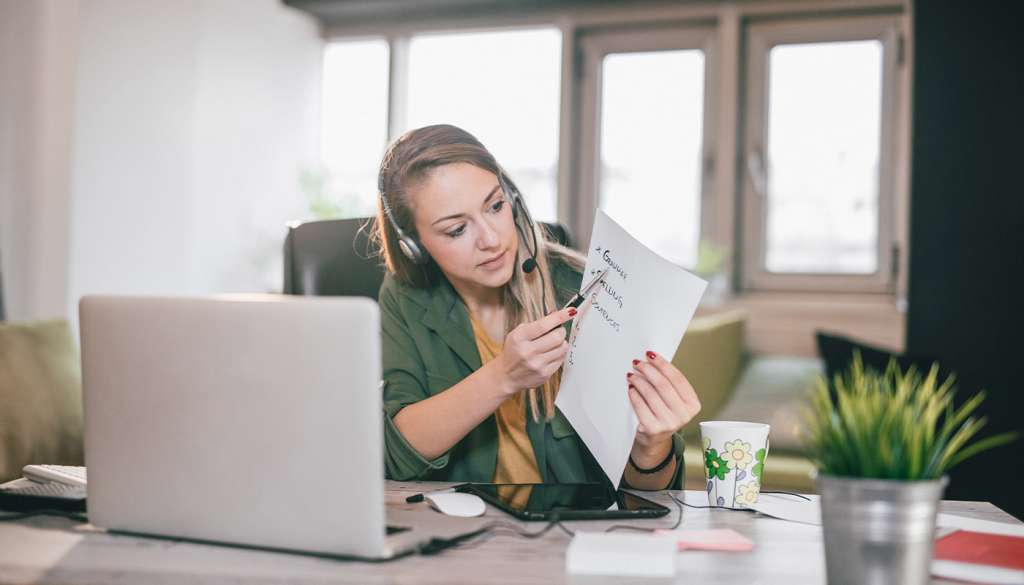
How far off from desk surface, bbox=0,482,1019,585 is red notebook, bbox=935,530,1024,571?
0.37 feet

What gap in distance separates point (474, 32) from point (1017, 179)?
2950 millimetres

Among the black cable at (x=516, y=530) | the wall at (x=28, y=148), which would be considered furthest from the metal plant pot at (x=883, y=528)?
the wall at (x=28, y=148)

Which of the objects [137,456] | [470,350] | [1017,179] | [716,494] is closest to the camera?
[137,456]

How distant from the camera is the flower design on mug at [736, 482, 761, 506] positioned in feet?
3.31

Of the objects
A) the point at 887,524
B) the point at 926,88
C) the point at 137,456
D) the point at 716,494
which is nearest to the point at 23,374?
the point at 137,456

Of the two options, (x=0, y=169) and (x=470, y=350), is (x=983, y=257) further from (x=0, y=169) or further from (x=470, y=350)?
(x=0, y=169)

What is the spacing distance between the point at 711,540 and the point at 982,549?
0.25 metres

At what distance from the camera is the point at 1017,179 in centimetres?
220

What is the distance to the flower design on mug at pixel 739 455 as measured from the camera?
39.6 inches

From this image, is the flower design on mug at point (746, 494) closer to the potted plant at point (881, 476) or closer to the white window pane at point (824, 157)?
the potted plant at point (881, 476)

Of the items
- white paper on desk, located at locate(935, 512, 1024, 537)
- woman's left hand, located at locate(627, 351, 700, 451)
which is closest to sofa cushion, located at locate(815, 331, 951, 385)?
white paper on desk, located at locate(935, 512, 1024, 537)

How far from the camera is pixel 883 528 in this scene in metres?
0.66

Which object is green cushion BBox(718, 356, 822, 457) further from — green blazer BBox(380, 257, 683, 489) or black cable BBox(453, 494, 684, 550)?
black cable BBox(453, 494, 684, 550)

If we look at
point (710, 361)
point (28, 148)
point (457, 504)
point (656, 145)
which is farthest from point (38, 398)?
point (656, 145)
